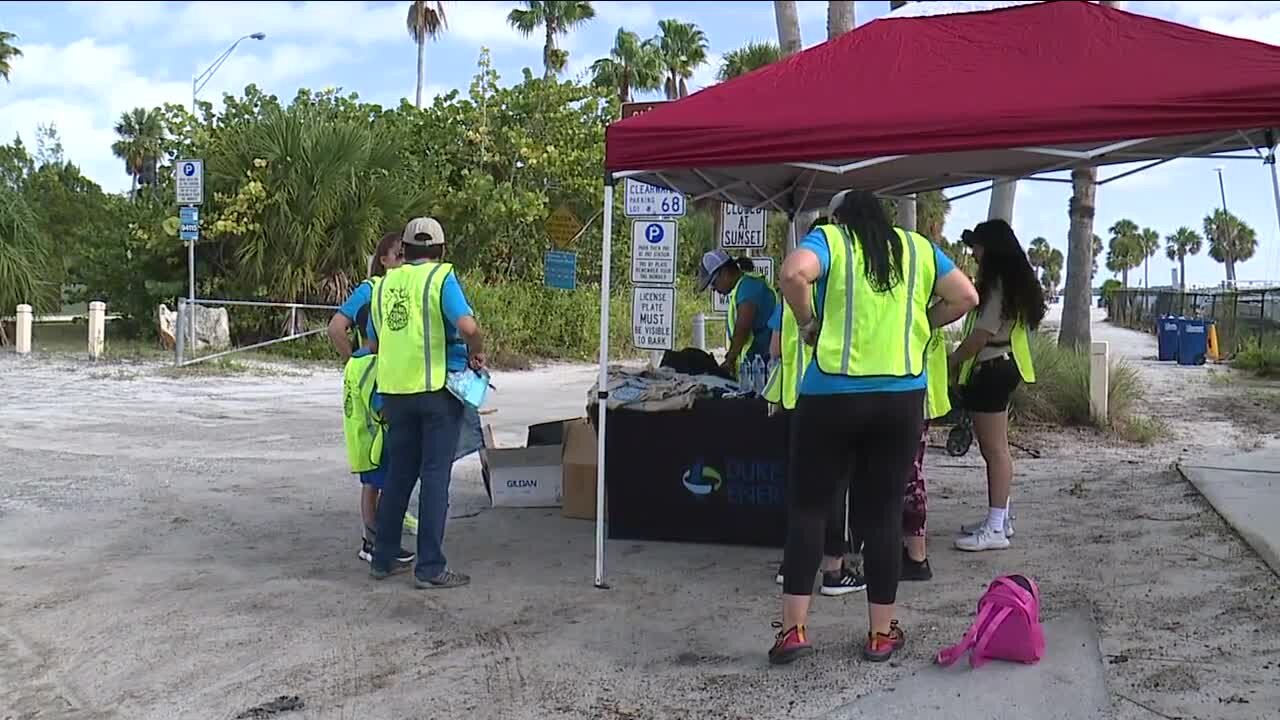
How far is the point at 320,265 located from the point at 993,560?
53.9 ft

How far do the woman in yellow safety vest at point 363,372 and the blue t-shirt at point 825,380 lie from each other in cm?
237

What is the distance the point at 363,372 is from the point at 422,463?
2.20 ft

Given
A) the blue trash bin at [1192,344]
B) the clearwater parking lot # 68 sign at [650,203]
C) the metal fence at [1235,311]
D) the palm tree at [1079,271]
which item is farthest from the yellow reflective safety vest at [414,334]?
the blue trash bin at [1192,344]

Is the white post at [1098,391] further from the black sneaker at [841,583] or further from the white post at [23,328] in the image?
the white post at [23,328]

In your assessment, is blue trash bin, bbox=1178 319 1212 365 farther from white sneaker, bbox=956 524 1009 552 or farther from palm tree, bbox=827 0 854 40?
white sneaker, bbox=956 524 1009 552

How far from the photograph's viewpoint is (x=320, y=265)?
2016cm

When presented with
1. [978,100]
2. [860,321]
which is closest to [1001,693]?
[860,321]

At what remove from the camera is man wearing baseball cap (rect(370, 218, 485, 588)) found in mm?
5133

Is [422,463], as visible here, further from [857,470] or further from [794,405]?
[857,470]

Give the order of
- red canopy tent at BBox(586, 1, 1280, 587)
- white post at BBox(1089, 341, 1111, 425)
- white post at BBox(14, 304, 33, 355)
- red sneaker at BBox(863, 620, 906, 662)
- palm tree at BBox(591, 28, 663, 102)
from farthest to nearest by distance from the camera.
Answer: palm tree at BBox(591, 28, 663, 102), white post at BBox(14, 304, 33, 355), white post at BBox(1089, 341, 1111, 425), red canopy tent at BBox(586, 1, 1280, 587), red sneaker at BBox(863, 620, 906, 662)

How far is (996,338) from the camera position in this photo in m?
5.60

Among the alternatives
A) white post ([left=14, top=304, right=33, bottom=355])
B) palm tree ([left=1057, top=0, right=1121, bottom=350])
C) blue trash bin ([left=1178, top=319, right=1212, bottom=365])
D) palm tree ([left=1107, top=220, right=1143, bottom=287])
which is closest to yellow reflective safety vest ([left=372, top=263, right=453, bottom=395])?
palm tree ([left=1057, top=0, right=1121, bottom=350])

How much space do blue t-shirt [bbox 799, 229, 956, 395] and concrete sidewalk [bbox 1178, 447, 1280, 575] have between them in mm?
2470

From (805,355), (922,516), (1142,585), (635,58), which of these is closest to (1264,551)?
(1142,585)
